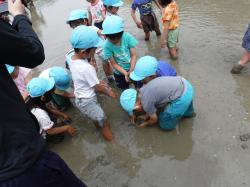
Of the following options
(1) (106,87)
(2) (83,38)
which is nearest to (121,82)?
(1) (106,87)

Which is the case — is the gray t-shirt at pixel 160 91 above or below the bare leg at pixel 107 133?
above

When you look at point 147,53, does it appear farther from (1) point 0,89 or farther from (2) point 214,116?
(1) point 0,89

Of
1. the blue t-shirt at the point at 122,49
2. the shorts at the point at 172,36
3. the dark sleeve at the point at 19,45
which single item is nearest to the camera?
the dark sleeve at the point at 19,45

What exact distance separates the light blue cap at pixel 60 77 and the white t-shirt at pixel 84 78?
0.73 metres

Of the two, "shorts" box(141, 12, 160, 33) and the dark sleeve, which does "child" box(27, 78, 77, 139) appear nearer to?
the dark sleeve

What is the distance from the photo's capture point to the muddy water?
112 inches

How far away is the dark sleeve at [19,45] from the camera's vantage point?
121 centimetres

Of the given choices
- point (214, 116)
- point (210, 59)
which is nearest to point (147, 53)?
point (210, 59)

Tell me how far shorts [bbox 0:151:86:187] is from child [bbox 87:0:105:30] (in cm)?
370

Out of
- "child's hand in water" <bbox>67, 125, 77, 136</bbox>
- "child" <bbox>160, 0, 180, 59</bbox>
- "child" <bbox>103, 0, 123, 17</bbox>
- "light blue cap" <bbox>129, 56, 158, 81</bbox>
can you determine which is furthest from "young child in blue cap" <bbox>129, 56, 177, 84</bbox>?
"child" <bbox>103, 0, 123, 17</bbox>

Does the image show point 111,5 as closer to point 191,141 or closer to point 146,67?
point 146,67

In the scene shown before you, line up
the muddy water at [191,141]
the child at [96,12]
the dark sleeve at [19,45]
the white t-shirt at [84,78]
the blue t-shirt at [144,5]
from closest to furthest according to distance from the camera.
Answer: the dark sleeve at [19,45]
the muddy water at [191,141]
the white t-shirt at [84,78]
the child at [96,12]
the blue t-shirt at [144,5]

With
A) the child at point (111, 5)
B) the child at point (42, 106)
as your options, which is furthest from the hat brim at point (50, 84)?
the child at point (111, 5)

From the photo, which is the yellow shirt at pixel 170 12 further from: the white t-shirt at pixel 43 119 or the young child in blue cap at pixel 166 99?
the white t-shirt at pixel 43 119
